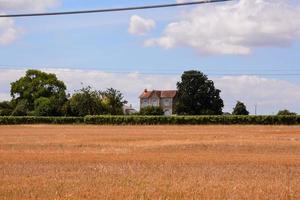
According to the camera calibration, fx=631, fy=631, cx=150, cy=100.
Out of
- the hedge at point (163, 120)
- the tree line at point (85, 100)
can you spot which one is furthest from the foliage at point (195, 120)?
the tree line at point (85, 100)

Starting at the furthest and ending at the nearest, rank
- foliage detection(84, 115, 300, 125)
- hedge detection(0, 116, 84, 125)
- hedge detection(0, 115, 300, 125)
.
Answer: hedge detection(0, 116, 84, 125), hedge detection(0, 115, 300, 125), foliage detection(84, 115, 300, 125)

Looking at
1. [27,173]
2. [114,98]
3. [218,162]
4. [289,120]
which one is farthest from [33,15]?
[114,98]

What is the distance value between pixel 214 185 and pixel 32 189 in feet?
16.6

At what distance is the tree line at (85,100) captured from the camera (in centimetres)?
13812

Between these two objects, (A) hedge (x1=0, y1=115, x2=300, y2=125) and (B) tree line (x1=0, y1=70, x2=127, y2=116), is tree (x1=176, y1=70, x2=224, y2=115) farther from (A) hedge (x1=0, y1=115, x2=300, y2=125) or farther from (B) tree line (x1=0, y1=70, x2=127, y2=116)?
(A) hedge (x1=0, y1=115, x2=300, y2=125)

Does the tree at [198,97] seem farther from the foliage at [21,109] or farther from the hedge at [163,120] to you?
the hedge at [163,120]

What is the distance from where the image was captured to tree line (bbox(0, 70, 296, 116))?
138125mm

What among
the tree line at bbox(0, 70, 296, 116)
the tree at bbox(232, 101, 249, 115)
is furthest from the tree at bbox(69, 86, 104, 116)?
the tree at bbox(232, 101, 249, 115)

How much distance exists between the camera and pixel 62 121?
115625 mm

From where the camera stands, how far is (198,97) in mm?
153250

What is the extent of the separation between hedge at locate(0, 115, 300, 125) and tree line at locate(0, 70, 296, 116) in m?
20.0

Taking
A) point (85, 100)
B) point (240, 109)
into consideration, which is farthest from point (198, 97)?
point (85, 100)

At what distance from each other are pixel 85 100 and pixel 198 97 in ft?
102

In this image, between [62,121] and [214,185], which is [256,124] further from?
[214,185]
